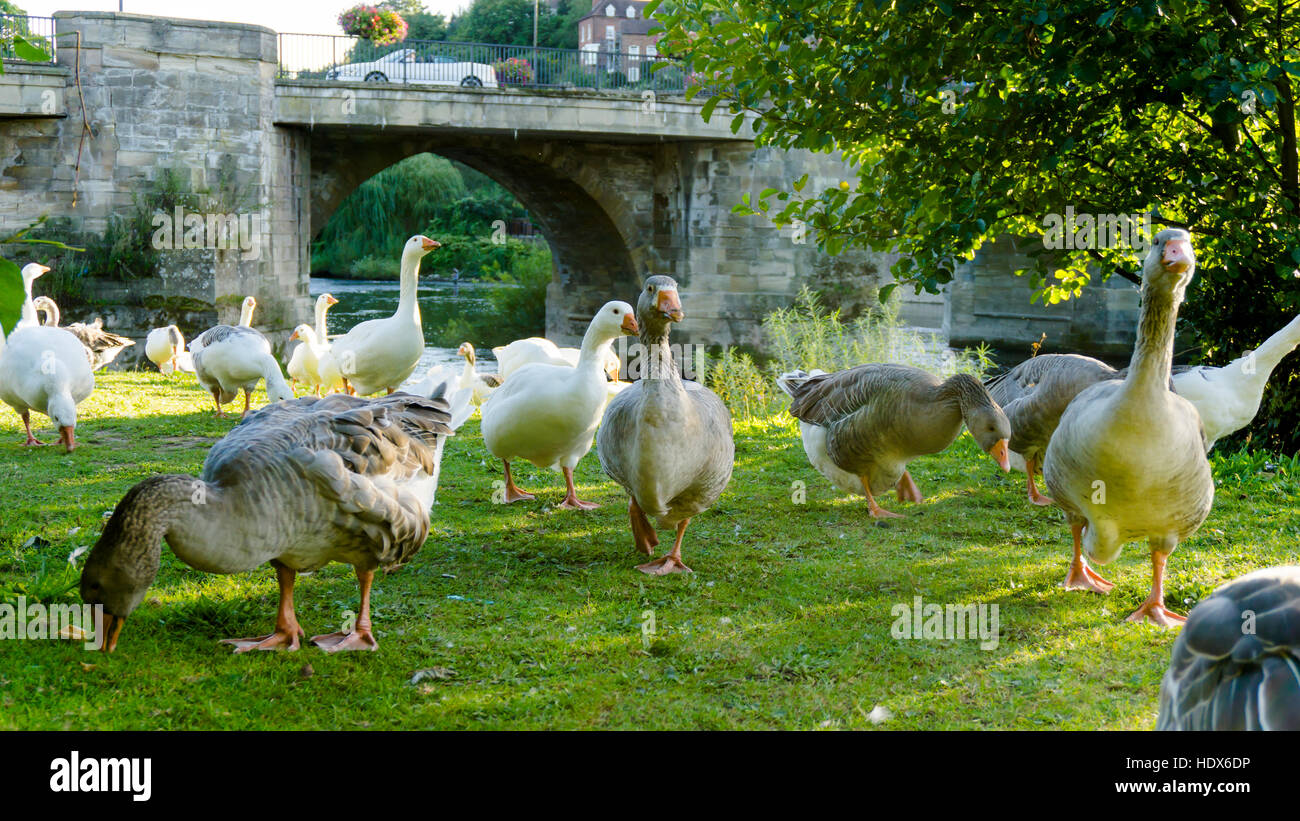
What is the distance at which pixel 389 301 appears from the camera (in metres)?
42.6

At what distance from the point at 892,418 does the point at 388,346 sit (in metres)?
6.13

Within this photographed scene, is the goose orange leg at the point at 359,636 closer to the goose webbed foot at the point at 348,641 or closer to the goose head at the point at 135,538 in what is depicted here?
the goose webbed foot at the point at 348,641

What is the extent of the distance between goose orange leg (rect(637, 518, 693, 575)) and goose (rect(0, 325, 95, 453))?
18.6ft

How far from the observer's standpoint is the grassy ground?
15.0 feet

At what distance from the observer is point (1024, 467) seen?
8.66 m

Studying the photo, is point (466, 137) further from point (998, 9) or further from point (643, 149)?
point (998, 9)

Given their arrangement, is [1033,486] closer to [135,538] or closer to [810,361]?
[135,538]

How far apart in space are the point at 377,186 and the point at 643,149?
22.5m

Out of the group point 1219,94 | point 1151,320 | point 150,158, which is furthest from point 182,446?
point 150,158

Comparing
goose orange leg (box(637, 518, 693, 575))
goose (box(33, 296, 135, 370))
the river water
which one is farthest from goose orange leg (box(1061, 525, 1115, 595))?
the river water

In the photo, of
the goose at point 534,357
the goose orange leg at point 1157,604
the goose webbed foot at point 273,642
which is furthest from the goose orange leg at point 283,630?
the goose at point 534,357

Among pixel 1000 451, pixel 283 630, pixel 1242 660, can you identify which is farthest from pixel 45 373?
pixel 1242 660

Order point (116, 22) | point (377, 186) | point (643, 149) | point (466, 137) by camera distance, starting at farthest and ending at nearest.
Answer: point (377, 186), point (643, 149), point (466, 137), point (116, 22)

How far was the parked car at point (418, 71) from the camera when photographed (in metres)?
25.8
